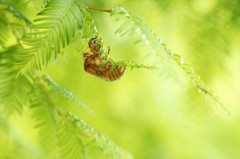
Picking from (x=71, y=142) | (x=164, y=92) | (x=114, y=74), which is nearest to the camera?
(x=114, y=74)

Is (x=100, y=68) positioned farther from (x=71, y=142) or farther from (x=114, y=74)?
(x=71, y=142)

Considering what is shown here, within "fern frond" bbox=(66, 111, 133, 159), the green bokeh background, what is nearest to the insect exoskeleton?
"fern frond" bbox=(66, 111, 133, 159)

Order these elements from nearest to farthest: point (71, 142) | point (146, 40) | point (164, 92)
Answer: point (146, 40), point (71, 142), point (164, 92)

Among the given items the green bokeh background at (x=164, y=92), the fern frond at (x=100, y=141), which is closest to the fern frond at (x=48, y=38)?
the fern frond at (x=100, y=141)

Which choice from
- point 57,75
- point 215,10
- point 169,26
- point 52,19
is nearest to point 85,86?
point 57,75

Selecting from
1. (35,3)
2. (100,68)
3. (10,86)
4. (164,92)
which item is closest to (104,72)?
(100,68)

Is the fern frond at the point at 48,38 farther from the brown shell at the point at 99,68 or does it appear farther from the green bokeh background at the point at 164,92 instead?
the green bokeh background at the point at 164,92

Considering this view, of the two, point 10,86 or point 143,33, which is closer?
point 143,33

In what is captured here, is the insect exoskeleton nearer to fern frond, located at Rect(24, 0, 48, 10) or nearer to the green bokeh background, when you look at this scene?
fern frond, located at Rect(24, 0, 48, 10)

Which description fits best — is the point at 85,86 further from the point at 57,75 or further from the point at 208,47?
the point at 208,47
